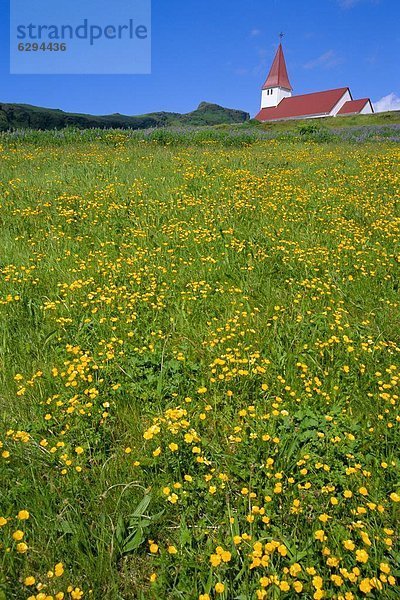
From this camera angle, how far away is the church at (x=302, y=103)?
72188 millimetres

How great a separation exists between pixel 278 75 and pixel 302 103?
15.2 metres

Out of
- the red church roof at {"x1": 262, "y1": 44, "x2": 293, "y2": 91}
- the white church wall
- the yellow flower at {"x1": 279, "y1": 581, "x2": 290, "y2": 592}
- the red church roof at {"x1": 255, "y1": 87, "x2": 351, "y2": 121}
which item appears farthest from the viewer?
the white church wall

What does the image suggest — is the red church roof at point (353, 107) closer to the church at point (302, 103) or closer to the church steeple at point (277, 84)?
the church at point (302, 103)

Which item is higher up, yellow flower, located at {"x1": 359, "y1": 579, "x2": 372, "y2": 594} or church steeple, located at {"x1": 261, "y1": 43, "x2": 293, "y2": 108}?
church steeple, located at {"x1": 261, "y1": 43, "x2": 293, "y2": 108}

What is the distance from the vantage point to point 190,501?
7.63 ft

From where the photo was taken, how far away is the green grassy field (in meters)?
1.98

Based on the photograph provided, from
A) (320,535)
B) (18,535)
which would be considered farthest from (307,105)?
(18,535)

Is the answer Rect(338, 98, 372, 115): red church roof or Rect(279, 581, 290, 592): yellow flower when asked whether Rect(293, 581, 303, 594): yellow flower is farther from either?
Rect(338, 98, 372, 115): red church roof

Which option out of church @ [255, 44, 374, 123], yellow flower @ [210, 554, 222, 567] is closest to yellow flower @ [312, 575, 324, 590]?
yellow flower @ [210, 554, 222, 567]

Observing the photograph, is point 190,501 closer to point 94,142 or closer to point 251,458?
point 251,458

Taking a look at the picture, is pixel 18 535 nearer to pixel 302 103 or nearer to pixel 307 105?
pixel 307 105

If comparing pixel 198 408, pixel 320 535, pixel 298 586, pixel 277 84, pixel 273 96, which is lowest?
pixel 298 586

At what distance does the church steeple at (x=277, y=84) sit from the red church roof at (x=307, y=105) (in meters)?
7.74

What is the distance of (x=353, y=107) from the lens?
235 ft
